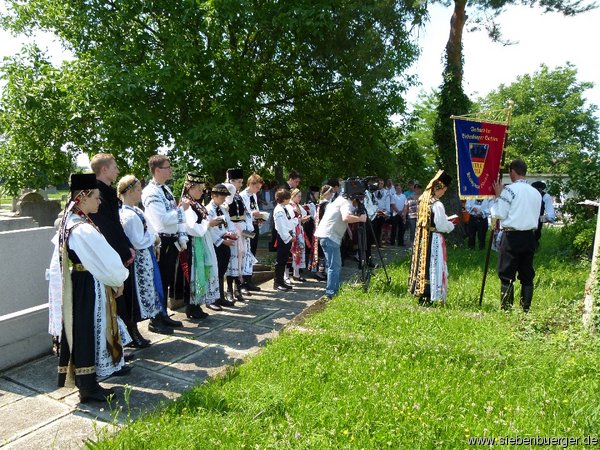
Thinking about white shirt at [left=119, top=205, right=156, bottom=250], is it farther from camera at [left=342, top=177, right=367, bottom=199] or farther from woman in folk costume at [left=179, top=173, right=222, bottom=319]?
camera at [left=342, top=177, right=367, bottom=199]

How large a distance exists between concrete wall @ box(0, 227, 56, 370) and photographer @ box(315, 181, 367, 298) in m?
3.82

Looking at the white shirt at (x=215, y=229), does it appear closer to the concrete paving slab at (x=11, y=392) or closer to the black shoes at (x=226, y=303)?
the black shoes at (x=226, y=303)

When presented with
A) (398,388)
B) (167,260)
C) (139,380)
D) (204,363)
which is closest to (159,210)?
(167,260)

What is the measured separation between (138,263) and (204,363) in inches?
55.9

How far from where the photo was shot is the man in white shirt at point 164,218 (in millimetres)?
5395

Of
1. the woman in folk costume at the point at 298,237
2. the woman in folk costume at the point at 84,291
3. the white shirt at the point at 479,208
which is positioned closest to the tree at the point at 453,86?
the white shirt at the point at 479,208

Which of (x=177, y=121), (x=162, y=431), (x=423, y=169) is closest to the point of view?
(x=162, y=431)

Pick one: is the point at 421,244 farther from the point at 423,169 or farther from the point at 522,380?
the point at 423,169

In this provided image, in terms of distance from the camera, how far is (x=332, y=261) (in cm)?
691

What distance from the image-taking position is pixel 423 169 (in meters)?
15.8

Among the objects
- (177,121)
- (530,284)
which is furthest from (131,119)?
(530,284)

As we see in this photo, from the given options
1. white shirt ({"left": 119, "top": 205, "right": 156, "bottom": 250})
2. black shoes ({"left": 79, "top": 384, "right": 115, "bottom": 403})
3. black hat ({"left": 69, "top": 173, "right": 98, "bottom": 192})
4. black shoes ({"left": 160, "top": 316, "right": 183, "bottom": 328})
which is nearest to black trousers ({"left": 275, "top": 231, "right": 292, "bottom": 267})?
black shoes ({"left": 160, "top": 316, "right": 183, "bottom": 328})

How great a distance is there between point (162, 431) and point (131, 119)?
25.1 feet

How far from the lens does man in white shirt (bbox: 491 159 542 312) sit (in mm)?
5875
